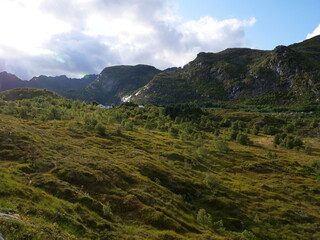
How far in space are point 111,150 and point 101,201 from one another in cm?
3664

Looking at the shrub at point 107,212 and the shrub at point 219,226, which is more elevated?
the shrub at point 107,212

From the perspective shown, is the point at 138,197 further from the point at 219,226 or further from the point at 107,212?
the point at 219,226

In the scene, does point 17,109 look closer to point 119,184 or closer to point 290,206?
point 119,184

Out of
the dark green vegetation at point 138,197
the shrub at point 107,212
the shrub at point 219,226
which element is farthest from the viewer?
the shrub at point 219,226

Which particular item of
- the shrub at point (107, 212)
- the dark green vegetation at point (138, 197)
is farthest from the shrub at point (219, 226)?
the shrub at point (107, 212)

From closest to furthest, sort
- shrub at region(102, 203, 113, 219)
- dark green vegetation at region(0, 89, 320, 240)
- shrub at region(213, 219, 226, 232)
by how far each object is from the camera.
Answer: dark green vegetation at region(0, 89, 320, 240)
shrub at region(102, 203, 113, 219)
shrub at region(213, 219, 226, 232)

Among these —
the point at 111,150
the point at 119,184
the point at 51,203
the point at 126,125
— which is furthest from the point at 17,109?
the point at 51,203

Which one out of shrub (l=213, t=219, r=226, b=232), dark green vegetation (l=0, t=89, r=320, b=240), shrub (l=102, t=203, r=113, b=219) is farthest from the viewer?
shrub (l=213, t=219, r=226, b=232)

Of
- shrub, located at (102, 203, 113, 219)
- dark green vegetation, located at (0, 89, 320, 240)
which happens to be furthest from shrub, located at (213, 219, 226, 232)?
shrub, located at (102, 203, 113, 219)

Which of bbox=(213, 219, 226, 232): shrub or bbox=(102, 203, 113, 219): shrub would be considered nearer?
bbox=(102, 203, 113, 219): shrub

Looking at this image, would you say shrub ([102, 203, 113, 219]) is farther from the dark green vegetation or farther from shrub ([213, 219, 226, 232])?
shrub ([213, 219, 226, 232])

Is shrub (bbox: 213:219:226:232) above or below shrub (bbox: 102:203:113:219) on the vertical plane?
below

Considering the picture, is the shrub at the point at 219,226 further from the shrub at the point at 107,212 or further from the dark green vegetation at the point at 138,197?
the shrub at the point at 107,212

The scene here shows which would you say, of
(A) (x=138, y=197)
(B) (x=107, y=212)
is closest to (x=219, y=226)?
(A) (x=138, y=197)
